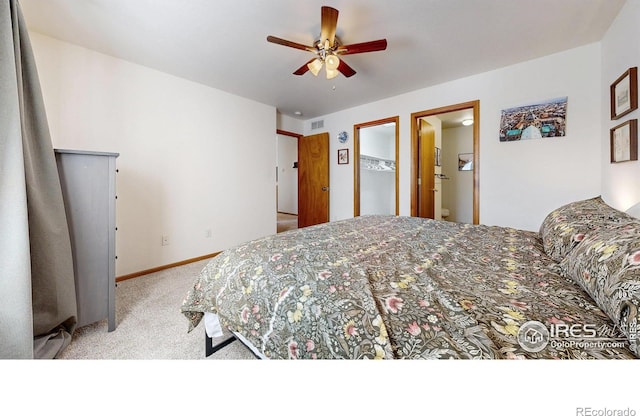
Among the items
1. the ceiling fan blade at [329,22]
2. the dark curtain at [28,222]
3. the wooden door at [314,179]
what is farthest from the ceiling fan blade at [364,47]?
the wooden door at [314,179]

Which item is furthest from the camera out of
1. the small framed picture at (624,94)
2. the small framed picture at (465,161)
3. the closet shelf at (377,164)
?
the small framed picture at (465,161)

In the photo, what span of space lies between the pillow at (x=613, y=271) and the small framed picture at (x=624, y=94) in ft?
4.99

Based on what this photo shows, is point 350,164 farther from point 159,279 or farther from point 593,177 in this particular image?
point 159,279

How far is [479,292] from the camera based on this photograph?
0.76 metres

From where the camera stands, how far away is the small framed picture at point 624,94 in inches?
62.5

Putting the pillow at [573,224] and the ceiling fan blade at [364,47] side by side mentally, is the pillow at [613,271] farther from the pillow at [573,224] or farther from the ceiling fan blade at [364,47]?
the ceiling fan blade at [364,47]

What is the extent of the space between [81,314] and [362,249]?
1.82 metres

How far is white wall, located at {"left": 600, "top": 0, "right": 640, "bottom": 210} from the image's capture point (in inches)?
62.6

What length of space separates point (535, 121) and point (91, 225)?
407cm

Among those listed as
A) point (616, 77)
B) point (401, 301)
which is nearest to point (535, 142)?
point (616, 77)

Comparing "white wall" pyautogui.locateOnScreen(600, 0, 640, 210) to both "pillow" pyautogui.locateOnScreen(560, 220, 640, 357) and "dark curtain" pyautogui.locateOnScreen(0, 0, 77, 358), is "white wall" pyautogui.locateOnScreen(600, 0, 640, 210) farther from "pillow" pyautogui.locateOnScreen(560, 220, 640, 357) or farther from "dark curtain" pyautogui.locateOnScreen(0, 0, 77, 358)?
"dark curtain" pyautogui.locateOnScreen(0, 0, 77, 358)

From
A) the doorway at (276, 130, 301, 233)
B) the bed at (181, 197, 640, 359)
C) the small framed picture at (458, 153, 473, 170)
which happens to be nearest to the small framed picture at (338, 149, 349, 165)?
the small framed picture at (458, 153, 473, 170)

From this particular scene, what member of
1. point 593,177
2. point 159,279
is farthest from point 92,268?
point 593,177
